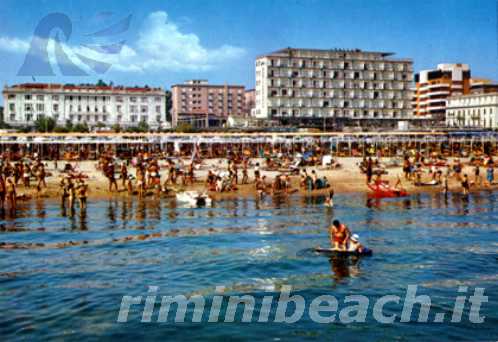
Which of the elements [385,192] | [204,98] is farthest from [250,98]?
[385,192]

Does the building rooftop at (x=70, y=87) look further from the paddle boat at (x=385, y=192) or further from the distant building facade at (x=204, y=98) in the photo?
the paddle boat at (x=385, y=192)

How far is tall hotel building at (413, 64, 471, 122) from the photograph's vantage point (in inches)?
4569

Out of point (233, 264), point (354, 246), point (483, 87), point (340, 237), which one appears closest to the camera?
point (233, 264)

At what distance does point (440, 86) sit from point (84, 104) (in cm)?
6944

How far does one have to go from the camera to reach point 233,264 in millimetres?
18688

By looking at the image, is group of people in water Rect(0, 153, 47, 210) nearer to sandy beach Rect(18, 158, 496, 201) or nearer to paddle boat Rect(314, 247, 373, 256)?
sandy beach Rect(18, 158, 496, 201)

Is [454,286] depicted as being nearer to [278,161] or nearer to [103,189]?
[103,189]

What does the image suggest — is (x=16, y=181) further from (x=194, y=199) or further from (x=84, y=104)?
(x=84, y=104)

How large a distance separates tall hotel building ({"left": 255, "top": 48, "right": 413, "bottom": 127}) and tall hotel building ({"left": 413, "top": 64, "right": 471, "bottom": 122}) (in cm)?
1283

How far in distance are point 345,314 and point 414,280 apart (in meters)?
3.76

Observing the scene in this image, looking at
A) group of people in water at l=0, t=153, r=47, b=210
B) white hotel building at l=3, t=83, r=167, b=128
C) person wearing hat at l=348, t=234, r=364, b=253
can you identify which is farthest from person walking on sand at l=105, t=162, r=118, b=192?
white hotel building at l=3, t=83, r=167, b=128

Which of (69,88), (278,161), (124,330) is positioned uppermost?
(69,88)

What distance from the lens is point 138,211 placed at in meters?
28.9

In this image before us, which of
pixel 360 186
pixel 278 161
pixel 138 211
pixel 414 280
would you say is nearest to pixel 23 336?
pixel 414 280
